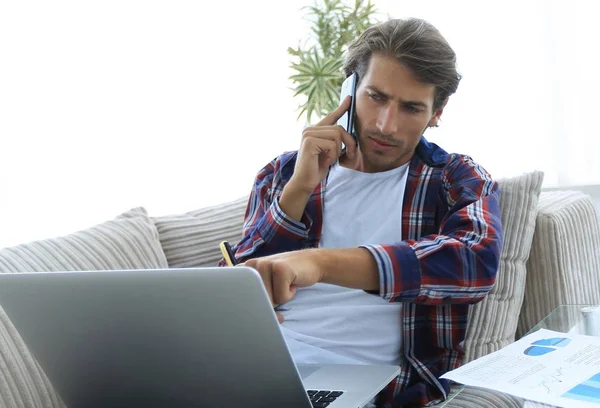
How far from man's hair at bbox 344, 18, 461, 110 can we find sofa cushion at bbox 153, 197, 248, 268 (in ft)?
1.71

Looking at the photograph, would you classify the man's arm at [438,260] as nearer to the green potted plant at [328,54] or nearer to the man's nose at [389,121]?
the man's nose at [389,121]

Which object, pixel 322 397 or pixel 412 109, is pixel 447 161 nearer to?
pixel 412 109

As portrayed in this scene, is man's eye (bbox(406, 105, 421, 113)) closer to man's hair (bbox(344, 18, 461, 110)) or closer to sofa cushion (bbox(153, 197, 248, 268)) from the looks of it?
man's hair (bbox(344, 18, 461, 110))

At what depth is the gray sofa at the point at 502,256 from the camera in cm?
141

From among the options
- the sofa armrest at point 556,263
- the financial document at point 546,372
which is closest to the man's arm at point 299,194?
the sofa armrest at point 556,263

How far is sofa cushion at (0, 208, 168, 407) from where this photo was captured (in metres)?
1.37

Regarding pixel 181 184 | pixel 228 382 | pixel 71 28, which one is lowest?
pixel 181 184

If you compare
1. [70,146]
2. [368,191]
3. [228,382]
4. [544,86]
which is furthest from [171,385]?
[544,86]

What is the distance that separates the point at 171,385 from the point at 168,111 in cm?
272

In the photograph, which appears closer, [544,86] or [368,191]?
[368,191]

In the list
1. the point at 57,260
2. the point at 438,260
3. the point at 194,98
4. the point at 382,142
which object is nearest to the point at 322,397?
the point at 438,260

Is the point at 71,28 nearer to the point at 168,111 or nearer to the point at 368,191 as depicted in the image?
the point at 168,111

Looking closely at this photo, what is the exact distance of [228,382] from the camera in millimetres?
905

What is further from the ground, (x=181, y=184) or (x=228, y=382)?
(x=228, y=382)
